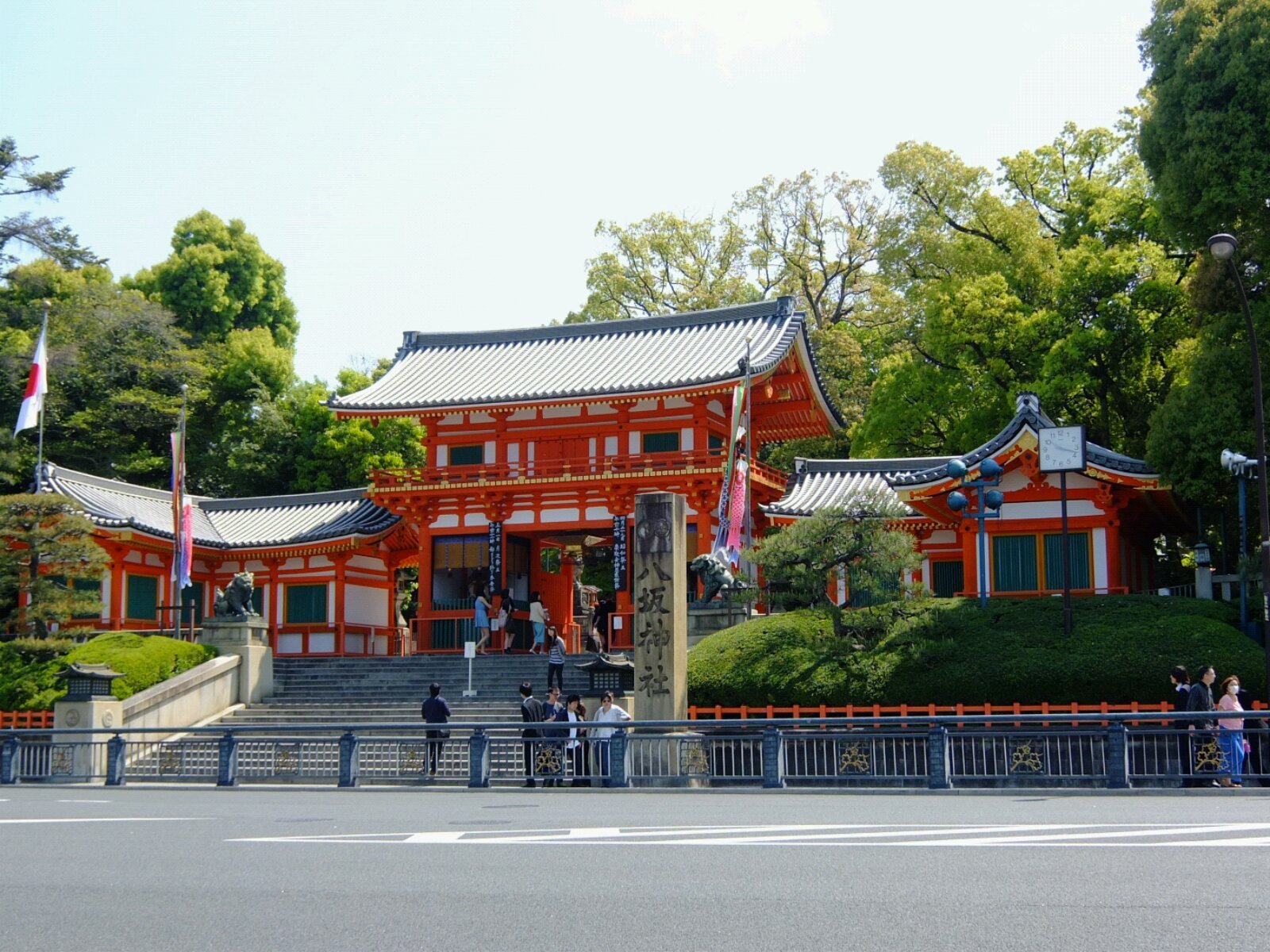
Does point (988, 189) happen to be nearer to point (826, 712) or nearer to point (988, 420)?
point (988, 420)

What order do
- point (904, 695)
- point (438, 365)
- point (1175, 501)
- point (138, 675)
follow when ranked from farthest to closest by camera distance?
point (438, 365)
point (1175, 501)
point (138, 675)
point (904, 695)

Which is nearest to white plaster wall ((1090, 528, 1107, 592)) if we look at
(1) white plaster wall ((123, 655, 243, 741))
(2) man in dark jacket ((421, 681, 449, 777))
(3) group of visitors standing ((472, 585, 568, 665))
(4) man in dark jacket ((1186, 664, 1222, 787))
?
(3) group of visitors standing ((472, 585, 568, 665))

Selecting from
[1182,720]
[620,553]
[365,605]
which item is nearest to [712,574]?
[620,553]

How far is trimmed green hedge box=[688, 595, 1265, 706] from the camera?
2130cm

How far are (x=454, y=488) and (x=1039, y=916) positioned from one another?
101 feet

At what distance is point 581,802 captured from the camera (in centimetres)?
1592

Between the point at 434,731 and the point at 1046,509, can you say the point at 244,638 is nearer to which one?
the point at 434,731

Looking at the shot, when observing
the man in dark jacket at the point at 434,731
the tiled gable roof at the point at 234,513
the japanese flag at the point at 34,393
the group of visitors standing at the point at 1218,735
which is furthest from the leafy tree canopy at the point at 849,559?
the japanese flag at the point at 34,393

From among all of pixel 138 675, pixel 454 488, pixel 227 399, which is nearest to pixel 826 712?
pixel 138 675

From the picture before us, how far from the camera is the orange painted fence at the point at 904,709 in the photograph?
822 inches

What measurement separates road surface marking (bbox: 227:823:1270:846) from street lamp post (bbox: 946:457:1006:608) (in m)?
13.2

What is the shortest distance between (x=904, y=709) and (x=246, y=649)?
1566 centimetres

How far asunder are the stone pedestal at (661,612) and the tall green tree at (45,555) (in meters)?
15.1

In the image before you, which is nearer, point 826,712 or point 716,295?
point 826,712
